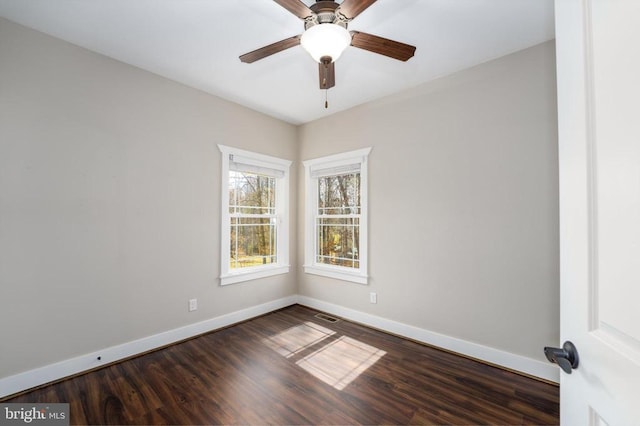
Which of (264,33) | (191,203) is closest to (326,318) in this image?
(191,203)

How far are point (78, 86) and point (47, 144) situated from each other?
1.86 feet

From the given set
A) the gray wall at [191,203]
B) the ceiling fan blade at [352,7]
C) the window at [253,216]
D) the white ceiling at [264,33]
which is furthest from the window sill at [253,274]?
the ceiling fan blade at [352,7]

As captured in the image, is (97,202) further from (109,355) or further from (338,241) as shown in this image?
(338,241)

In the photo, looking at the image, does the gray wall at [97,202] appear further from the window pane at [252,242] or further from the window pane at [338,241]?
the window pane at [338,241]

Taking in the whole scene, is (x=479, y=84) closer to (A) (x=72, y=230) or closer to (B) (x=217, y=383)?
(B) (x=217, y=383)

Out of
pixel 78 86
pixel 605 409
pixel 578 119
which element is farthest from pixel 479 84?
pixel 78 86

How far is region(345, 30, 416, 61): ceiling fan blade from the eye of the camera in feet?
5.69

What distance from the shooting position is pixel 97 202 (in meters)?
2.45

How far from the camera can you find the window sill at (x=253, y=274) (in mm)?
3369

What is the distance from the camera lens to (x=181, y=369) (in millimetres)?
2398

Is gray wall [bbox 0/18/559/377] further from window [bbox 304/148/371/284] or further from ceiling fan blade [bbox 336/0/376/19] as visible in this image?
ceiling fan blade [bbox 336/0/376/19]

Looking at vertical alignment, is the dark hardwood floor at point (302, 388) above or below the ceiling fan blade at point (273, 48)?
below

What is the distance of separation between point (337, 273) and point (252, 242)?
1227 mm

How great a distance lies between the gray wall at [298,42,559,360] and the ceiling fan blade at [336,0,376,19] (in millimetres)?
1640
